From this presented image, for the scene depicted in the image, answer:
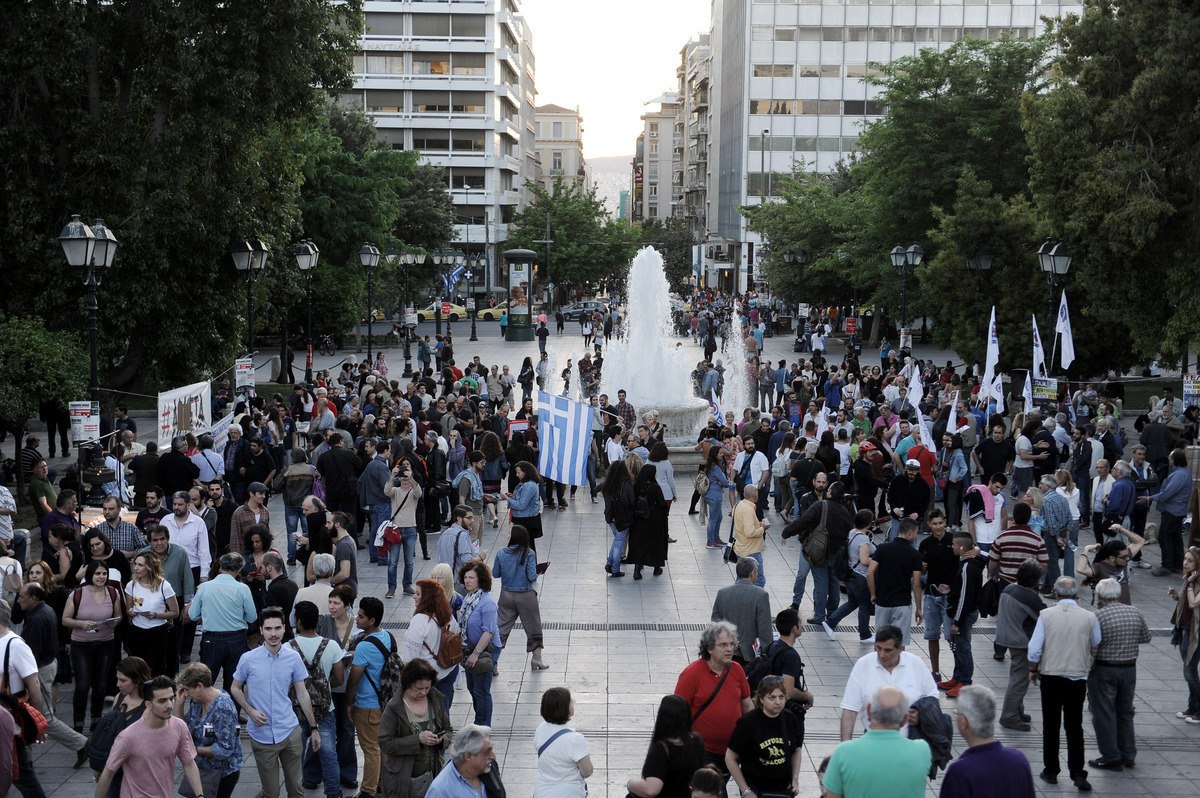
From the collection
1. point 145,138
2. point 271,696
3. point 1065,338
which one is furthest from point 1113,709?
point 145,138

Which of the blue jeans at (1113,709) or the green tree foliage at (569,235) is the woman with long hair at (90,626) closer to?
the blue jeans at (1113,709)

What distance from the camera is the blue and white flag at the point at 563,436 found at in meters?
15.6

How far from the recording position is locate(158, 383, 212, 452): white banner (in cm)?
1712

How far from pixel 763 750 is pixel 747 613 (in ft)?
7.52

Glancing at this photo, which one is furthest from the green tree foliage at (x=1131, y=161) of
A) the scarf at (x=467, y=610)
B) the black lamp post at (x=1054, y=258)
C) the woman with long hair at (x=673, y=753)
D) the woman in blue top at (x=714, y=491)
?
the woman with long hair at (x=673, y=753)

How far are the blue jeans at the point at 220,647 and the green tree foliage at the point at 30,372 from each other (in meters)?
9.75

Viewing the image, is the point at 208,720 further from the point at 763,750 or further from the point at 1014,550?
the point at 1014,550

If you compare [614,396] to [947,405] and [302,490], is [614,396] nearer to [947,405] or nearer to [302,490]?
[947,405]

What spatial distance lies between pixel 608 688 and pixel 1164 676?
523 centimetres

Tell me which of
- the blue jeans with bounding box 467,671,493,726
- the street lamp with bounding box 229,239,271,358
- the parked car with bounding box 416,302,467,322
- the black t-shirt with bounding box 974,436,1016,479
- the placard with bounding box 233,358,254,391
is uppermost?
the street lamp with bounding box 229,239,271,358

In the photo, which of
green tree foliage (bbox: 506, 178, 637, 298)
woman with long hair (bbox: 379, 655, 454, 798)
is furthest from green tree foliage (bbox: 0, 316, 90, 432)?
green tree foliage (bbox: 506, 178, 637, 298)

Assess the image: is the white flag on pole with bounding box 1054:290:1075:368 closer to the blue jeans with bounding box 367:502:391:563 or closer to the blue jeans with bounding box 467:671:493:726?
the blue jeans with bounding box 367:502:391:563

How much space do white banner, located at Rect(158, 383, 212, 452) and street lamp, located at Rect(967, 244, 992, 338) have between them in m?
17.7

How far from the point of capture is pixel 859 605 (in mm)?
11633
